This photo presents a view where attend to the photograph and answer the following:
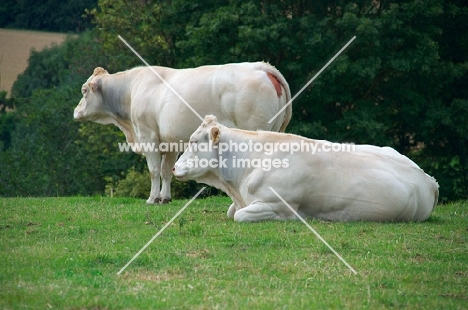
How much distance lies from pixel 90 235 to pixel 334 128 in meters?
17.2

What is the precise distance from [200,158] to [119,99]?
4703mm

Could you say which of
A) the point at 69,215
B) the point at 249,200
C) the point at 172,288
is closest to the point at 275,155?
the point at 249,200

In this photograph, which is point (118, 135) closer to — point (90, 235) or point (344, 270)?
point (90, 235)

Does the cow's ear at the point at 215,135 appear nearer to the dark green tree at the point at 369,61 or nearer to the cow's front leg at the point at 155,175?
the cow's front leg at the point at 155,175

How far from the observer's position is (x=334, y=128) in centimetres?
2839

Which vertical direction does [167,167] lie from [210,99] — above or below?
below

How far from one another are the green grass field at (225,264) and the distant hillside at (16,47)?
1487 inches

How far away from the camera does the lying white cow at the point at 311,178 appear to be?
42.3ft

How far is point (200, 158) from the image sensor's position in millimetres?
13633

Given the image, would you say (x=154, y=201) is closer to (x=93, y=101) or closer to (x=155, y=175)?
(x=155, y=175)

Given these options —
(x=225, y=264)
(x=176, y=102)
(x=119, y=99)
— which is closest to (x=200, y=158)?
(x=176, y=102)

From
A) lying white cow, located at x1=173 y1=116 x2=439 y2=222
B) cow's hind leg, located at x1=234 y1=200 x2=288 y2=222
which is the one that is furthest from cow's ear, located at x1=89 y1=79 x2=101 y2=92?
cow's hind leg, located at x1=234 y1=200 x2=288 y2=222

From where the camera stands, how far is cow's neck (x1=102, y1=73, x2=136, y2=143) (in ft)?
58.2

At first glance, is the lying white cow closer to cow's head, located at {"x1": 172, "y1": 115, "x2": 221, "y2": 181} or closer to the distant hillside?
cow's head, located at {"x1": 172, "y1": 115, "x2": 221, "y2": 181}
